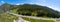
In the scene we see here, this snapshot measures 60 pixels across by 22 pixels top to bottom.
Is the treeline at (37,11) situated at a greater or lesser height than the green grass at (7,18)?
greater

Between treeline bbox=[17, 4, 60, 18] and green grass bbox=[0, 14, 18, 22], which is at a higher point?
treeline bbox=[17, 4, 60, 18]

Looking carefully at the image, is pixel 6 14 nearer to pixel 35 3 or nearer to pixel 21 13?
pixel 21 13

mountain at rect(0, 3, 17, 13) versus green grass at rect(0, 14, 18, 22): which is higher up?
mountain at rect(0, 3, 17, 13)

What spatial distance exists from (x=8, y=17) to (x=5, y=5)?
0.11 m

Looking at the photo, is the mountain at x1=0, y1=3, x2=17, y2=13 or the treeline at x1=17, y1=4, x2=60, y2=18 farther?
the mountain at x1=0, y1=3, x2=17, y2=13

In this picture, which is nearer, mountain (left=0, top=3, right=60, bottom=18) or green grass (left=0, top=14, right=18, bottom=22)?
mountain (left=0, top=3, right=60, bottom=18)

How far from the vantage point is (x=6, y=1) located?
122cm

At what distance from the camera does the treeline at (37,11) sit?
1110 millimetres

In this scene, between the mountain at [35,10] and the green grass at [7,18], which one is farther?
the green grass at [7,18]

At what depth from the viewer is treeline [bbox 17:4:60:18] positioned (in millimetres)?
1110

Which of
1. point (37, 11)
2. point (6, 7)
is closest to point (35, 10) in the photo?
point (37, 11)

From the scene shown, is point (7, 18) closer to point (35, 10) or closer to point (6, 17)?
point (6, 17)

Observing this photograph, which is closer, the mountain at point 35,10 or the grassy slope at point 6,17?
the mountain at point 35,10

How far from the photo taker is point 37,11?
114 cm
